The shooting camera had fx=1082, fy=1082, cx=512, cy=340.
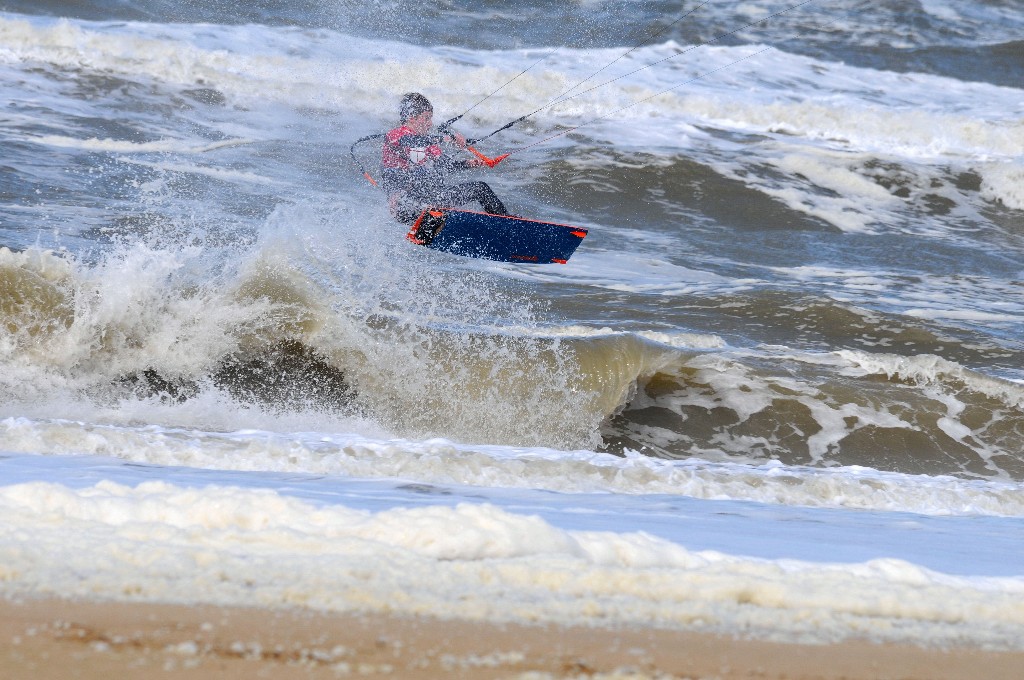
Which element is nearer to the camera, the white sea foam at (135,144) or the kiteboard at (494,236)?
the kiteboard at (494,236)

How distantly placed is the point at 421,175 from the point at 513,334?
3054 millimetres

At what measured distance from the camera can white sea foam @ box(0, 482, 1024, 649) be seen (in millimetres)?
2297

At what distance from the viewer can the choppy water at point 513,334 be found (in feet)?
8.82

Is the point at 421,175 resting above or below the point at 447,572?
below

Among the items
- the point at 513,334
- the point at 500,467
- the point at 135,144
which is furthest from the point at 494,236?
the point at 135,144

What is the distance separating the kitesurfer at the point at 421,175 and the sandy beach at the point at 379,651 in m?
7.87

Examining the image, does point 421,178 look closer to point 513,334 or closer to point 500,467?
point 513,334

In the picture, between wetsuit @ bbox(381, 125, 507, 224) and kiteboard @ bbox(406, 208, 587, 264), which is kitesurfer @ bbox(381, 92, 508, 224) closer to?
wetsuit @ bbox(381, 125, 507, 224)

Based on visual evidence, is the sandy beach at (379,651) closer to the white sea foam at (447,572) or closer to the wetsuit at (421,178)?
the white sea foam at (447,572)

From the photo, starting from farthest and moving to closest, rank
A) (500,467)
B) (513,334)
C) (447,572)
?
(513,334) < (500,467) < (447,572)

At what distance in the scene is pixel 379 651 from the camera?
6.65ft

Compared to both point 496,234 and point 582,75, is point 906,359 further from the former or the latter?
point 582,75

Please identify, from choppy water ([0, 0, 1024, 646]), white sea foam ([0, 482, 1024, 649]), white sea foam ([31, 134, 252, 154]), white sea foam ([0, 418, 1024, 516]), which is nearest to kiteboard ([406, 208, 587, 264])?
choppy water ([0, 0, 1024, 646])

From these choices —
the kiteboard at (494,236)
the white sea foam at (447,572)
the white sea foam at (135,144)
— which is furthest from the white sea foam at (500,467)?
the white sea foam at (135,144)
